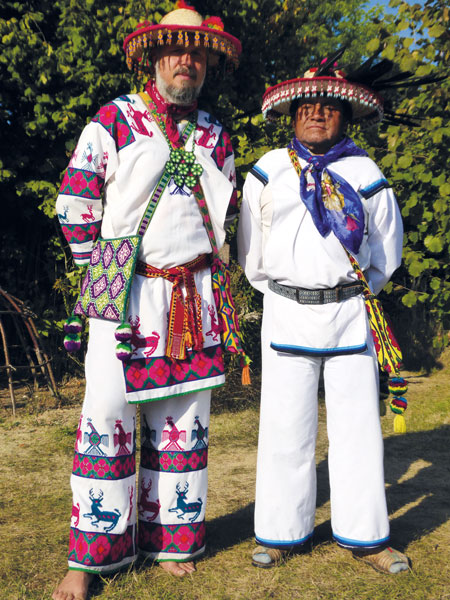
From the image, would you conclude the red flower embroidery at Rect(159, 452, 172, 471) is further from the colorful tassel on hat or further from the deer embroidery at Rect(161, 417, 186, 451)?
the colorful tassel on hat

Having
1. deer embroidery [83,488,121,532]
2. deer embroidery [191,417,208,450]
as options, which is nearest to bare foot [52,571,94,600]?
deer embroidery [83,488,121,532]

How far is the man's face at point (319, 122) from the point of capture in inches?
123

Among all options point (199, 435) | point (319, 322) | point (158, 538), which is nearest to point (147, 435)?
point (199, 435)

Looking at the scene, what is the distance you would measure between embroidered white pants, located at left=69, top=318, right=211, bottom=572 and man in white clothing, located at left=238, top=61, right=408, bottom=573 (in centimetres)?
38

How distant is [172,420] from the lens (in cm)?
307

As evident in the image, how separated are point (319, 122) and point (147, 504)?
201cm

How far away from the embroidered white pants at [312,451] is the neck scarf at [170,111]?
45.5 inches

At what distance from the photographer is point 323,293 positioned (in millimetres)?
3102

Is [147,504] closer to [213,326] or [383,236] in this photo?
[213,326]

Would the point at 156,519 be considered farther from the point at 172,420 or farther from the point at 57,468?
the point at 57,468

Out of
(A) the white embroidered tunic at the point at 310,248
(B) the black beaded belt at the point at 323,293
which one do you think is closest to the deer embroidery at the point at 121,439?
(A) the white embroidered tunic at the point at 310,248

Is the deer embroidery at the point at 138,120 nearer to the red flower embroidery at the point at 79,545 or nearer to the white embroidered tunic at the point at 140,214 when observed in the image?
the white embroidered tunic at the point at 140,214

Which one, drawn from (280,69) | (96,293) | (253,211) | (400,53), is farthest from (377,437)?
(280,69)

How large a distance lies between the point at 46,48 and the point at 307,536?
202 inches
